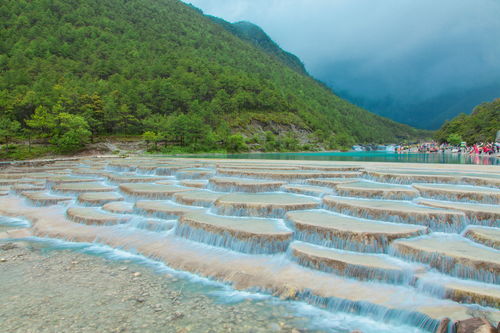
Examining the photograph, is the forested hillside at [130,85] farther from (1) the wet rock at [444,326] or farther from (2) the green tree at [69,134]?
(1) the wet rock at [444,326]

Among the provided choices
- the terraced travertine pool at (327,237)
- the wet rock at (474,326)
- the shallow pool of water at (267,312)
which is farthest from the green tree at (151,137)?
the wet rock at (474,326)

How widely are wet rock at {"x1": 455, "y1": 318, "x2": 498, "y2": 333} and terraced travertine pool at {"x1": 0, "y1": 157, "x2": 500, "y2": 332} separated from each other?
0.93 feet

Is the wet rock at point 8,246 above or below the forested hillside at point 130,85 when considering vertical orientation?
below

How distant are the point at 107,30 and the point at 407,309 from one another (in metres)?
149

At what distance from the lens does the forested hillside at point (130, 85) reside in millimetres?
64438

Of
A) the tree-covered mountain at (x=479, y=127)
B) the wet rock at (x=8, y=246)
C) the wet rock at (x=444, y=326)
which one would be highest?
the tree-covered mountain at (x=479, y=127)

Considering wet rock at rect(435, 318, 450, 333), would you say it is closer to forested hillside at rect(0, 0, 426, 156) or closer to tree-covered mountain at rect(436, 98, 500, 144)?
forested hillside at rect(0, 0, 426, 156)

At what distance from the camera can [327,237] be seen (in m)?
8.47

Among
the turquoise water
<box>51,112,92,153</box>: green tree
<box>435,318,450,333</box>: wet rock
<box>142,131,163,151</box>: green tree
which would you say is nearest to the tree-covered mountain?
the turquoise water

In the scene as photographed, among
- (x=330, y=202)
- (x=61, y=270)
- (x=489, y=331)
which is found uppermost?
(x=330, y=202)

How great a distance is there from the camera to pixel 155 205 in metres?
13.2

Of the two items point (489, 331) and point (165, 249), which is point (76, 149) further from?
point (489, 331)

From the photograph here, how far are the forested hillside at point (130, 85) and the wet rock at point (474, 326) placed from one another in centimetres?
5889

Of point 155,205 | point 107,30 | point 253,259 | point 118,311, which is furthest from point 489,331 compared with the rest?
point 107,30
